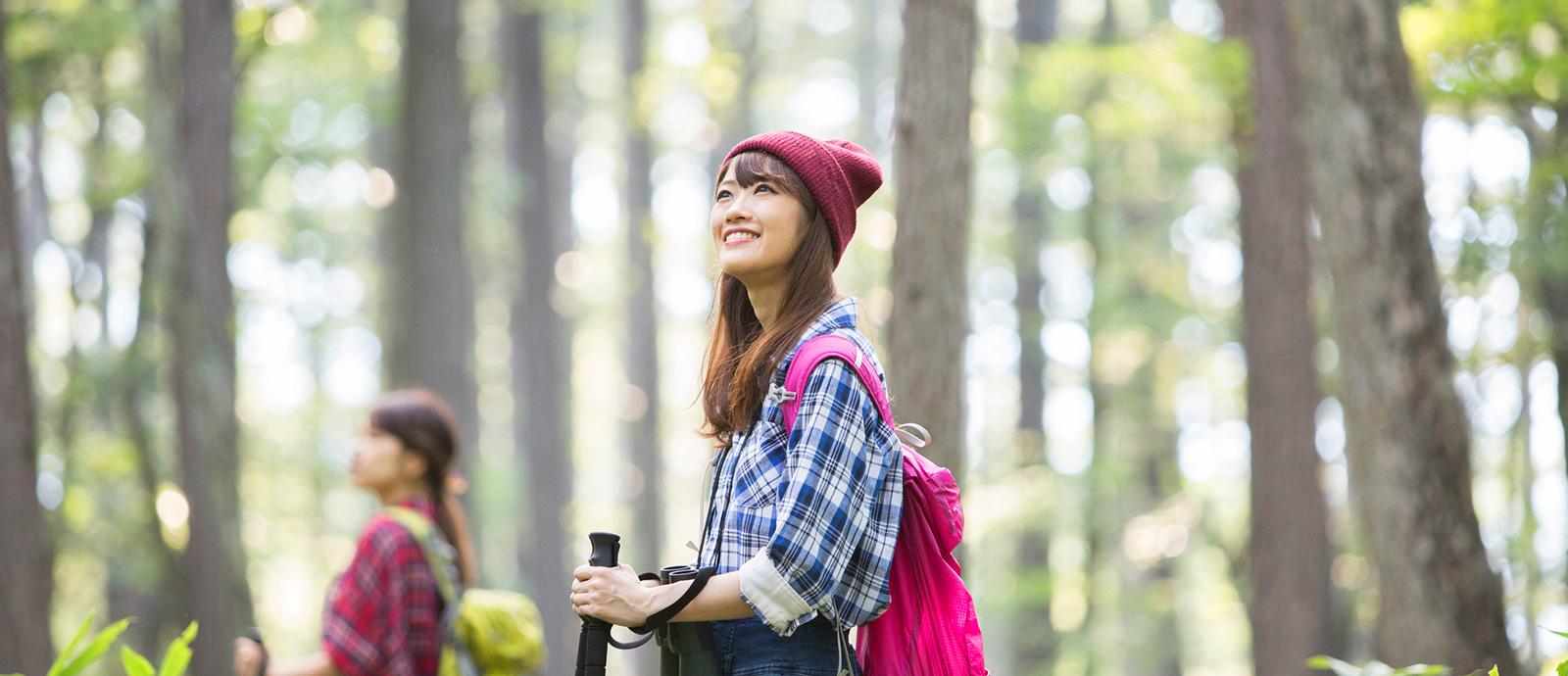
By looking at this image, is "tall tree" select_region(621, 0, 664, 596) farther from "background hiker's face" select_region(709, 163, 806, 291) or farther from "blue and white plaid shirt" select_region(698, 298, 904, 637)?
"blue and white plaid shirt" select_region(698, 298, 904, 637)

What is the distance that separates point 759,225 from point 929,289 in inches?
106

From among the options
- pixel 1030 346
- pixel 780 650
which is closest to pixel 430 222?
pixel 1030 346

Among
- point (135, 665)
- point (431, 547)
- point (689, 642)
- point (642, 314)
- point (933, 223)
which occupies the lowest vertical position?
point (135, 665)

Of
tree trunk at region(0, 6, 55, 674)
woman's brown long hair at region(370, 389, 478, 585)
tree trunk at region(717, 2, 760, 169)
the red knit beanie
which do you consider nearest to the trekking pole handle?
the red knit beanie

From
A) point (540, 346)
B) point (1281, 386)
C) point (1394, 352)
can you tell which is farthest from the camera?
point (540, 346)

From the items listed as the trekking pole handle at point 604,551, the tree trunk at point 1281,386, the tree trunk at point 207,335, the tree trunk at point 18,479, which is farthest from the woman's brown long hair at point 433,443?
the tree trunk at point 1281,386

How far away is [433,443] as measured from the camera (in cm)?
464

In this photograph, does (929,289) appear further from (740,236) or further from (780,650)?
(780,650)

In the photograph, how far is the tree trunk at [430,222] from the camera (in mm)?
12789

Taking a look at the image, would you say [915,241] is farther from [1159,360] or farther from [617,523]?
[617,523]

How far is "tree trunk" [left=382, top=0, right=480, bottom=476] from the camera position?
12789 mm

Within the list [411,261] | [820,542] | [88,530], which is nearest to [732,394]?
[820,542]

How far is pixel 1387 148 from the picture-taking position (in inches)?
Result: 257

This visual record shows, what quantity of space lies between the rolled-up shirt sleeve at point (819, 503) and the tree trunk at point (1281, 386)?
8849 mm
